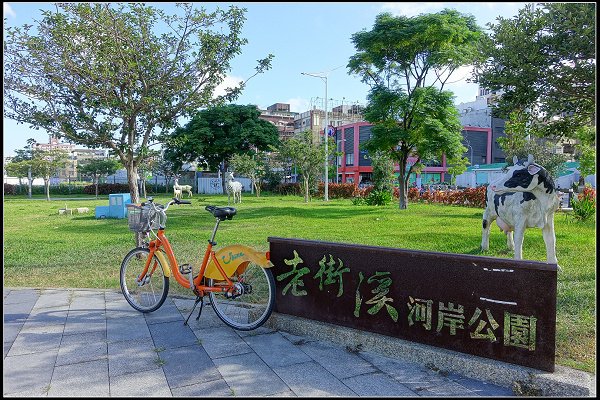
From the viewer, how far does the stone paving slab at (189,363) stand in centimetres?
300

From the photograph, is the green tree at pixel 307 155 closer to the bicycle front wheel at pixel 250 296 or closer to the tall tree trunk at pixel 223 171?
the tall tree trunk at pixel 223 171

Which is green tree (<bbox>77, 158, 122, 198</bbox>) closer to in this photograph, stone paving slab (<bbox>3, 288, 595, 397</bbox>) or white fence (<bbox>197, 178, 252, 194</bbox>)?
white fence (<bbox>197, 178, 252, 194</bbox>)

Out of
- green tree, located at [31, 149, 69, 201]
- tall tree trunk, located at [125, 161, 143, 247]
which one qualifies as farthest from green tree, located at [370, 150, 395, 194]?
green tree, located at [31, 149, 69, 201]

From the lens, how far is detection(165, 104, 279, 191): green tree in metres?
40.7

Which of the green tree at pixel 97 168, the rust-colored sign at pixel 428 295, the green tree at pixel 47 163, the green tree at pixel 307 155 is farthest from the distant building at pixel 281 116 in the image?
the rust-colored sign at pixel 428 295

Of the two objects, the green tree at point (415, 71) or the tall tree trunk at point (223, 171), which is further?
the tall tree trunk at point (223, 171)

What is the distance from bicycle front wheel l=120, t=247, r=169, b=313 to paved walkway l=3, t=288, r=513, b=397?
206 mm

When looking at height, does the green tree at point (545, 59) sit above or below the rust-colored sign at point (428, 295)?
above

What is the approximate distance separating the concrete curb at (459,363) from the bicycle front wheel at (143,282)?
1.39 meters

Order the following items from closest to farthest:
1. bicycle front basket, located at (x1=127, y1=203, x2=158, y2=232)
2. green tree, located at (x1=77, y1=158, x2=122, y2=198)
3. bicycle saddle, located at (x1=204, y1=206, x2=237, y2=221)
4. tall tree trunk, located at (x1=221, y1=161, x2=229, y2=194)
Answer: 1. bicycle saddle, located at (x1=204, y1=206, x2=237, y2=221)
2. bicycle front basket, located at (x1=127, y1=203, x2=158, y2=232)
3. green tree, located at (x1=77, y1=158, x2=122, y2=198)
4. tall tree trunk, located at (x1=221, y1=161, x2=229, y2=194)

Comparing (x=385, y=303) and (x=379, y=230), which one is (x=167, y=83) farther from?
(x=379, y=230)

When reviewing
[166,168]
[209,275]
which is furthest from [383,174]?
[166,168]

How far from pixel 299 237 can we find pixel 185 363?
6870 mm

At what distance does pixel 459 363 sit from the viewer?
322 centimetres
